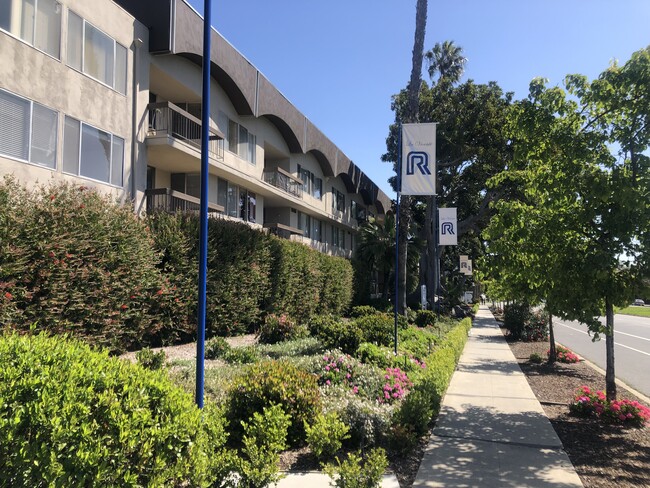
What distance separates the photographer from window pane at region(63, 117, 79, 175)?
12.5 m

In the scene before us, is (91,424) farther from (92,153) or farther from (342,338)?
(92,153)

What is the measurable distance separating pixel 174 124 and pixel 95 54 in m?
3.70

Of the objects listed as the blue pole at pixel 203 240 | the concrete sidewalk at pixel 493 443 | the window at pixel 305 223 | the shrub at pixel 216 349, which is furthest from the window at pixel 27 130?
the window at pixel 305 223

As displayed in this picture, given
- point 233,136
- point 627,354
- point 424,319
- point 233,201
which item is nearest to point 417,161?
point 424,319

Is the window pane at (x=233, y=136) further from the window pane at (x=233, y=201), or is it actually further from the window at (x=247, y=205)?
the window at (x=247, y=205)

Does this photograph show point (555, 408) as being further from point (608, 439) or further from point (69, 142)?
point (69, 142)

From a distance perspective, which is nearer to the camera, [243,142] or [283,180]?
[243,142]

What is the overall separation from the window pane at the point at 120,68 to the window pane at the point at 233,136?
6862 mm

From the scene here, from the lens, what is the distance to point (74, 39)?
13.0 m

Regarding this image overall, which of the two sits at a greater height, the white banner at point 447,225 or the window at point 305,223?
the window at point 305,223

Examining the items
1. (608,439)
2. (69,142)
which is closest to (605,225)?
(608,439)

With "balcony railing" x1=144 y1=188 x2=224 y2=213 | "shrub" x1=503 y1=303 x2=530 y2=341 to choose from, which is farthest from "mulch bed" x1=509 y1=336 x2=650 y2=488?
"balcony railing" x1=144 y1=188 x2=224 y2=213

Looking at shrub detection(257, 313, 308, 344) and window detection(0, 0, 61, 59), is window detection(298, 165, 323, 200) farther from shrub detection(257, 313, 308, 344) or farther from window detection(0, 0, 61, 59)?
window detection(0, 0, 61, 59)

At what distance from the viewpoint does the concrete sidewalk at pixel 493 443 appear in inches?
195
